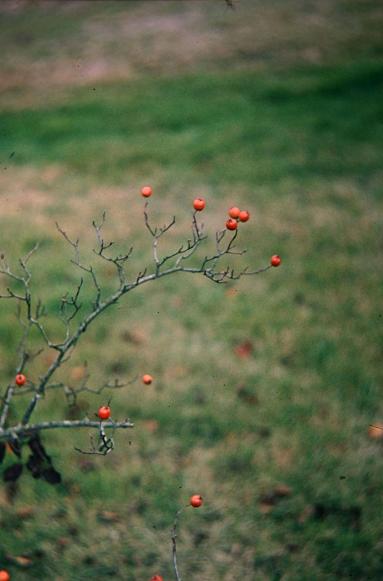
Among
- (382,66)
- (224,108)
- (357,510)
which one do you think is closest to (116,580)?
(357,510)

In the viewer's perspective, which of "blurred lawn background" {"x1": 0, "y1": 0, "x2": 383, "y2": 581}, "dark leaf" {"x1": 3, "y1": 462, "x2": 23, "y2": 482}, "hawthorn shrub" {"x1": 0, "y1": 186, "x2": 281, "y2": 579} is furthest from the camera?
"blurred lawn background" {"x1": 0, "y1": 0, "x2": 383, "y2": 581}

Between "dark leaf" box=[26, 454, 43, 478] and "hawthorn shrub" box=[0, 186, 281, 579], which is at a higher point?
"hawthorn shrub" box=[0, 186, 281, 579]

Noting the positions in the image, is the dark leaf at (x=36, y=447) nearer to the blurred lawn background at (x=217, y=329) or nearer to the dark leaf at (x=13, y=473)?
the dark leaf at (x=13, y=473)

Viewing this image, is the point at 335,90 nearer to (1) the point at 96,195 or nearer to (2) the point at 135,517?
(1) the point at 96,195

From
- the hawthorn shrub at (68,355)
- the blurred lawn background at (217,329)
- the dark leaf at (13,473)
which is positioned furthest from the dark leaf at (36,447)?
the blurred lawn background at (217,329)

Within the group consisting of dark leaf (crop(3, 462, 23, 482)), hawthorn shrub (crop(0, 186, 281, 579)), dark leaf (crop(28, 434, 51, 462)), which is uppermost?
hawthorn shrub (crop(0, 186, 281, 579))

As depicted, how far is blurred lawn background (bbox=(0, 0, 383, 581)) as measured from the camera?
9.53ft

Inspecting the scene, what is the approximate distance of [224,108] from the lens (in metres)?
8.76

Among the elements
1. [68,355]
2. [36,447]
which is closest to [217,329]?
[68,355]

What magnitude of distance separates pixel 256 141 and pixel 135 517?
5.78m

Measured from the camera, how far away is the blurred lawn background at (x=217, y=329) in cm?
291

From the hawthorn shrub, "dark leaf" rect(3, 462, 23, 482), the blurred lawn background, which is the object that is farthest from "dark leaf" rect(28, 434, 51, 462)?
the blurred lawn background

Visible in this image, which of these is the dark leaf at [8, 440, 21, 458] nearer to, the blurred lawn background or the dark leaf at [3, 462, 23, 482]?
the dark leaf at [3, 462, 23, 482]

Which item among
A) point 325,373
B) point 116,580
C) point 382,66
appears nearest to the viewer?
point 116,580
